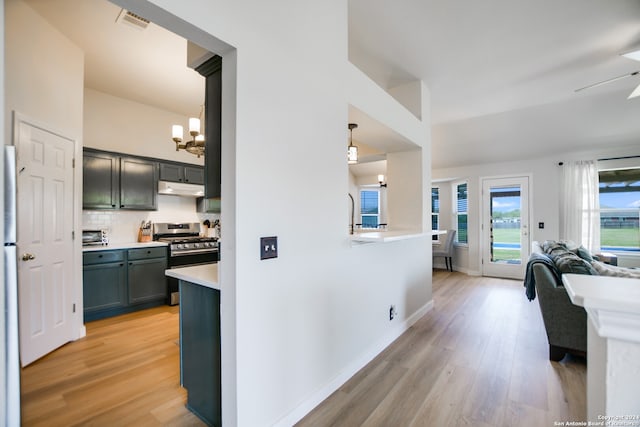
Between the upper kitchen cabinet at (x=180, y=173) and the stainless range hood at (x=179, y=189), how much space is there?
0.09 m

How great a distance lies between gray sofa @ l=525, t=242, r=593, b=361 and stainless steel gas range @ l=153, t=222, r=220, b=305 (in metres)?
4.36

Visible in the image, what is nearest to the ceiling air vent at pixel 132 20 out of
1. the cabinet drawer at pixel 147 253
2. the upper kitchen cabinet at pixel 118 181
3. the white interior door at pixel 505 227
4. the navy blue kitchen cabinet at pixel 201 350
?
the upper kitchen cabinet at pixel 118 181

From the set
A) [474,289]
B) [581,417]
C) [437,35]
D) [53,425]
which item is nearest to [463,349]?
[581,417]

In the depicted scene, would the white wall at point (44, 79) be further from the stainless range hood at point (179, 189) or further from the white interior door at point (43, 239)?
the stainless range hood at point (179, 189)

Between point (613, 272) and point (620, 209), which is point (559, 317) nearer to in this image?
point (613, 272)

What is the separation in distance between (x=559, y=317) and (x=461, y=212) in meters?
4.42

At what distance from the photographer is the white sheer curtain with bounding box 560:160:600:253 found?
5059 mm

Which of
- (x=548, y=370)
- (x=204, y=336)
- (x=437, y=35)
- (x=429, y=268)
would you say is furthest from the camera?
(x=429, y=268)

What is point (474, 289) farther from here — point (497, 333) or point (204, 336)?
point (204, 336)

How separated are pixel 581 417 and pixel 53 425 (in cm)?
332

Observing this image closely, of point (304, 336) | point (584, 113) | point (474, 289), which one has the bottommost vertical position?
point (474, 289)

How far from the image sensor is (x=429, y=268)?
3926mm

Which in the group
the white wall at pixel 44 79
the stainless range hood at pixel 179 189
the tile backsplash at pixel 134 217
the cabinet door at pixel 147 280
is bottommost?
the cabinet door at pixel 147 280

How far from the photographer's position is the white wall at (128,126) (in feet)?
13.2
